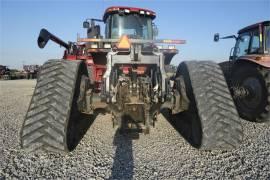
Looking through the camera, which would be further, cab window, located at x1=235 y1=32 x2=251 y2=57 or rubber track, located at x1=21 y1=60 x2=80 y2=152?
cab window, located at x1=235 y1=32 x2=251 y2=57

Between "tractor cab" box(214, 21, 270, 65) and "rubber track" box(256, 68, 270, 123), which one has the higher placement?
"tractor cab" box(214, 21, 270, 65)

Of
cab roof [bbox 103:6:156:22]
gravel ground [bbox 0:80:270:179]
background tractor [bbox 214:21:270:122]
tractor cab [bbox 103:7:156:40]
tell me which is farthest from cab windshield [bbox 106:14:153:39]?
gravel ground [bbox 0:80:270:179]

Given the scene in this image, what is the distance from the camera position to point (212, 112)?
3.60 meters

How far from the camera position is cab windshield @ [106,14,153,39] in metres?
6.46

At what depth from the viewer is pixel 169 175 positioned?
10.3 ft

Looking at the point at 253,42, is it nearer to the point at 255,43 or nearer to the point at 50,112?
the point at 255,43

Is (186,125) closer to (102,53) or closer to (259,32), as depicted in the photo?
(102,53)

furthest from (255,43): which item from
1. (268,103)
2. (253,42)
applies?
(268,103)

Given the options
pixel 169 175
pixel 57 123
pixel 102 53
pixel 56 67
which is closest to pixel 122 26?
pixel 102 53

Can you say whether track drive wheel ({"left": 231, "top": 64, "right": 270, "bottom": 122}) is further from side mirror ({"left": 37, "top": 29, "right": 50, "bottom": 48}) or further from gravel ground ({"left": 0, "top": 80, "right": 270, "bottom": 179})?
side mirror ({"left": 37, "top": 29, "right": 50, "bottom": 48})

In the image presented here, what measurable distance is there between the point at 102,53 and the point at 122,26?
1.45 metres

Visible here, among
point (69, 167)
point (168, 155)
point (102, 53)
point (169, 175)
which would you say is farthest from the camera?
point (102, 53)

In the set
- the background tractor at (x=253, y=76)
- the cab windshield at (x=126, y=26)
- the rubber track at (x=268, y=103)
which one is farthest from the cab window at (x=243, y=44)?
the cab windshield at (x=126, y=26)

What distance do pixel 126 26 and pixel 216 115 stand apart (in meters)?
3.71
